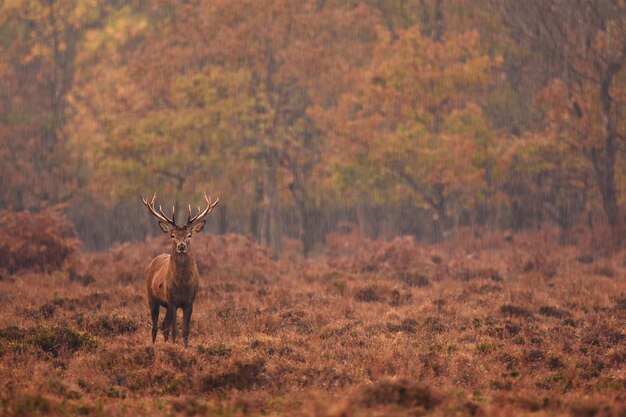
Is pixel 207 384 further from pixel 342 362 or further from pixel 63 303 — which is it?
pixel 63 303

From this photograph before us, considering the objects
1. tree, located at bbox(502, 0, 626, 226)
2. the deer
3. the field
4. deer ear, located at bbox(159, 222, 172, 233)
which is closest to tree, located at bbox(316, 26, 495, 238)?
tree, located at bbox(502, 0, 626, 226)

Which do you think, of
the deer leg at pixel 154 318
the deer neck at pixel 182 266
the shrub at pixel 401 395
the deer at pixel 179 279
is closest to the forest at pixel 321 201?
the shrub at pixel 401 395

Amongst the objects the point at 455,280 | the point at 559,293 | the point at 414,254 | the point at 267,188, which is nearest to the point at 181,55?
the point at 267,188

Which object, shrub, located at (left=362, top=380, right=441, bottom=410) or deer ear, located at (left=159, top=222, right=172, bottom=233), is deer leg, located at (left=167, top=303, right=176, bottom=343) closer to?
deer ear, located at (left=159, top=222, right=172, bottom=233)

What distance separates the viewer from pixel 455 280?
21.8m

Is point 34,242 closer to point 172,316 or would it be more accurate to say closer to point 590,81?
point 172,316

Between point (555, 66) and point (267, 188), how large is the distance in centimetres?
1210

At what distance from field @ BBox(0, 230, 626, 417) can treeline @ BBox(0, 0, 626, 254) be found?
27.7 ft

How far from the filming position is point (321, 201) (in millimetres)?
39125

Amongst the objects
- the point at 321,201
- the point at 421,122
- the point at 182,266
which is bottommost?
the point at 321,201

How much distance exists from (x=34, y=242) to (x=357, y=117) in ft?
48.9

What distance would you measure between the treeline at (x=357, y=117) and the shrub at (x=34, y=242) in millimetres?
6634

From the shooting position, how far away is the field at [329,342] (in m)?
9.45

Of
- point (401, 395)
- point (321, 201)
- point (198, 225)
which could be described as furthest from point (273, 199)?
point (401, 395)
